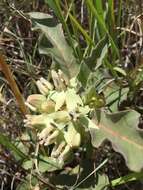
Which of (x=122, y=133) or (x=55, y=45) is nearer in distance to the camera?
(x=122, y=133)

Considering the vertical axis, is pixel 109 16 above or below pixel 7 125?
above

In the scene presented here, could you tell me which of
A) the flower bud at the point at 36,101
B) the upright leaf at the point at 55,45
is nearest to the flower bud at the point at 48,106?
the flower bud at the point at 36,101

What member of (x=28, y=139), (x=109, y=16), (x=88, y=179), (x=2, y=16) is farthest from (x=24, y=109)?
(x=2, y=16)

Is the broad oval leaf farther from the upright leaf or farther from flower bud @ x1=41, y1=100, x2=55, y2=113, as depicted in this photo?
the upright leaf

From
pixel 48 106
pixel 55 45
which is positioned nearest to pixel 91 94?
pixel 48 106

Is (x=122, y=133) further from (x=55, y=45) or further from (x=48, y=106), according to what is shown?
(x=55, y=45)

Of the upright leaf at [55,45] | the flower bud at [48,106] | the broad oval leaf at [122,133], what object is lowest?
the broad oval leaf at [122,133]

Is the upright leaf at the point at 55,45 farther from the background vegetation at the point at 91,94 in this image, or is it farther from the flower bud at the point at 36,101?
the flower bud at the point at 36,101

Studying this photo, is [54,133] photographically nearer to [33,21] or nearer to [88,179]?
[88,179]

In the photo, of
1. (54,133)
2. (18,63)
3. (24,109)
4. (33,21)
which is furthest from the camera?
(18,63)

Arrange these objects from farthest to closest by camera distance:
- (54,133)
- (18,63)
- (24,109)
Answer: (18,63)
(24,109)
(54,133)

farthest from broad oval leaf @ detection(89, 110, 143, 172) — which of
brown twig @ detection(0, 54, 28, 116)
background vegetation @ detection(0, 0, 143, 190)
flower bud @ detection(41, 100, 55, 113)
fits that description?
brown twig @ detection(0, 54, 28, 116)
